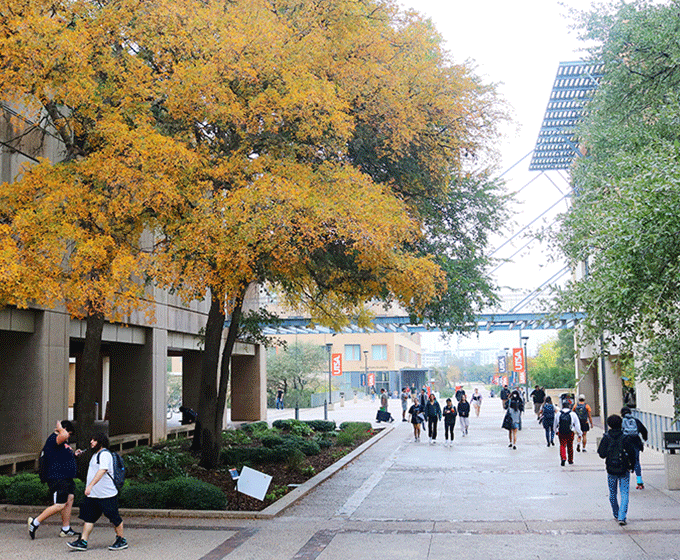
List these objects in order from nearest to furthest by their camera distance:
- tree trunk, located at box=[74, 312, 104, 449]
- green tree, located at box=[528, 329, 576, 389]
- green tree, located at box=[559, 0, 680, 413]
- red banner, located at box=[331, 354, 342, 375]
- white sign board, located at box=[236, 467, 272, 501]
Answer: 1. green tree, located at box=[559, 0, 680, 413]
2. white sign board, located at box=[236, 467, 272, 501]
3. tree trunk, located at box=[74, 312, 104, 449]
4. green tree, located at box=[528, 329, 576, 389]
5. red banner, located at box=[331, 354, 342, 375]

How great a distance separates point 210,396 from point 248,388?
2051 centimetres

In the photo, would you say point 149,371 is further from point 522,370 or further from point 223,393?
point 522,370

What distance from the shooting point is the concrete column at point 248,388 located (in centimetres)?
3634

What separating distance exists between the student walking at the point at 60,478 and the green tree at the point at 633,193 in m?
7.64

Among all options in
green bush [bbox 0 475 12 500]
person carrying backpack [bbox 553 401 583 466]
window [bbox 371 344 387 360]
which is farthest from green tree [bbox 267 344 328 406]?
green bush [bbox 0 475 12 500]

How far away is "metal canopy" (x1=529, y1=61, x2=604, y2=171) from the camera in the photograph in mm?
31487

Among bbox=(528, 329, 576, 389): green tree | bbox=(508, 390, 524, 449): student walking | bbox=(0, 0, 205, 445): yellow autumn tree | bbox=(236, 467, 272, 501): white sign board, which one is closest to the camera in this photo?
bbox=(0, 0, 205, 445): yellow autumn tree

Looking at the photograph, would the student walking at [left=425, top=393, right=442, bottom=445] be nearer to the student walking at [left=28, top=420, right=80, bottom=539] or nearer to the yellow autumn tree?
the yellow autumn tree

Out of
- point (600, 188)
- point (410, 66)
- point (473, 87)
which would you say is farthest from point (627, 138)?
point (410, 66)

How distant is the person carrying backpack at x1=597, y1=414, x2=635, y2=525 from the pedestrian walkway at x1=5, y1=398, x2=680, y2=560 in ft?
0.84

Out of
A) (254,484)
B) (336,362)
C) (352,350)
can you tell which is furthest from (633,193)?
(352,350)

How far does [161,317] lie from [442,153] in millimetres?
12584

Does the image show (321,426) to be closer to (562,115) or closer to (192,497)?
(192,497)

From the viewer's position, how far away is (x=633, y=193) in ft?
29.4
